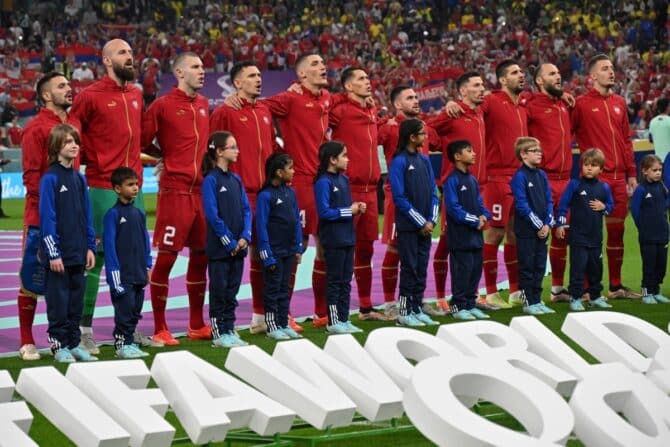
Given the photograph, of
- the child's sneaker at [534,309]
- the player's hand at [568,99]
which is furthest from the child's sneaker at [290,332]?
the player's hand at [568,99]

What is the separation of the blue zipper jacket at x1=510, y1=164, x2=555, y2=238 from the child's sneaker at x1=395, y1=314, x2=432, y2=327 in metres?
1.43

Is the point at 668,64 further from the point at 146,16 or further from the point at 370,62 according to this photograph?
the point at 146,16

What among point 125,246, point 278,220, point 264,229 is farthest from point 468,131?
point 125,246

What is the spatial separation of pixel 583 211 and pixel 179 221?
12.8ft

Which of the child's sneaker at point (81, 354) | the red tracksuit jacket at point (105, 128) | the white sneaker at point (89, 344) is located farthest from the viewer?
the red tracksuit jacket at point (105, 128)

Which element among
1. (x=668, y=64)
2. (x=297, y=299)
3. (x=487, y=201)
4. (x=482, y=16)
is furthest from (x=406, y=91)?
(x=482, y=16)

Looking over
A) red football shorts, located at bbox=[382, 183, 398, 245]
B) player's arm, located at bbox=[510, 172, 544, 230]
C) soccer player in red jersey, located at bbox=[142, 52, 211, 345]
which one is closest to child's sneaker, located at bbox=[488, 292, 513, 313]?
player's arm, located at bbox=[510, 172, 544, 230]

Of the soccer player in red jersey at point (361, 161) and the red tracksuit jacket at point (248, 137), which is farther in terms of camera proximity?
the soccer player in red jersey at point (361, 161)

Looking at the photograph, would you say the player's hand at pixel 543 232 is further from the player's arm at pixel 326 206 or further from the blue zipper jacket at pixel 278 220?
the blue zipper jacket at pixel 278 220

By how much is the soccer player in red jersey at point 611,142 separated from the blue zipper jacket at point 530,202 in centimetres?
119

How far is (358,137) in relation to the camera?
12039mm

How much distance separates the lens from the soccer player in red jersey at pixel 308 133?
1164 cm

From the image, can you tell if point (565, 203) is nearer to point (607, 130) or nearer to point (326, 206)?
point (607, 130)

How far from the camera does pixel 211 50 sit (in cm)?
3894
